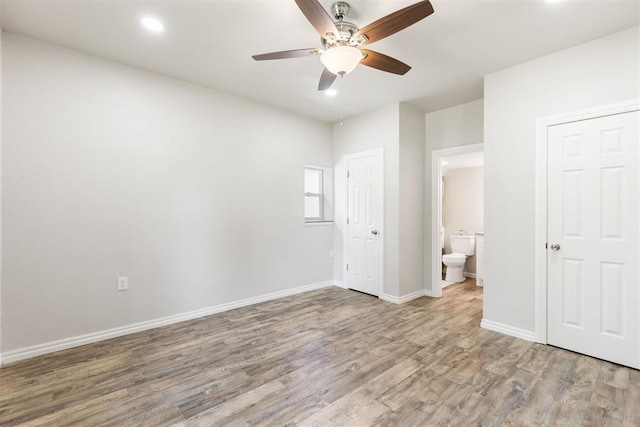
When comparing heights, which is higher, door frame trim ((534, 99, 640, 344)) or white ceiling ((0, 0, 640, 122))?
white ceiling ((0, 0, 640, 122))

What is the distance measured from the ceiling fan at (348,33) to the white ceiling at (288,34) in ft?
0.89

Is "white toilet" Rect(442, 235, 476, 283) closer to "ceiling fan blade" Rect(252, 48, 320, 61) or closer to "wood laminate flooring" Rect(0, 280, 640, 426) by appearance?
"wood laminate flooring" Rect(0, 280, 640, 426)

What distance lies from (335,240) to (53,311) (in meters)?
3.57

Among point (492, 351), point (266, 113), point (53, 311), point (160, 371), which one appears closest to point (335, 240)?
point (266, 113)

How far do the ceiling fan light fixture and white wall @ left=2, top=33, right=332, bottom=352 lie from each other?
210 centimetres

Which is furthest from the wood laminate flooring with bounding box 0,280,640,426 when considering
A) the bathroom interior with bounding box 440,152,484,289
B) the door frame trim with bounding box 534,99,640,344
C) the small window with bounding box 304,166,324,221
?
the bathroom interior with bounding box 440,152,484,289

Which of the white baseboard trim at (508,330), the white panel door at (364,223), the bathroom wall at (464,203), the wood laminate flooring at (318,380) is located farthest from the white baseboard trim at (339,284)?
the bathroom wall at (464,203)

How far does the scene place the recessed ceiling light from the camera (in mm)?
2330

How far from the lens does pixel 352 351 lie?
8.87 ft

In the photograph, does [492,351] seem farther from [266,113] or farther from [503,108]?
[266,113]

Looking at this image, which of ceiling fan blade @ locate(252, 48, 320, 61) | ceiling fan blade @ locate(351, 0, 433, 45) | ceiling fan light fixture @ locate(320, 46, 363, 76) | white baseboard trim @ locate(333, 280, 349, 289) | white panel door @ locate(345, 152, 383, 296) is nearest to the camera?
ceiling fan blade @ locate(351, 0, 433, 45)

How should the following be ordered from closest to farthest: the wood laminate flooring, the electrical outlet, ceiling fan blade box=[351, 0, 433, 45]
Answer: ceiling fan blade box=[351, 0, 433, 45], the wood laminate flooring, the electrical outlet

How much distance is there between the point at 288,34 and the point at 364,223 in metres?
2.82

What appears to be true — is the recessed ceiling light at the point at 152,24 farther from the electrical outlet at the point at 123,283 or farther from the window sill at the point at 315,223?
the window sill at the point at 315,223
